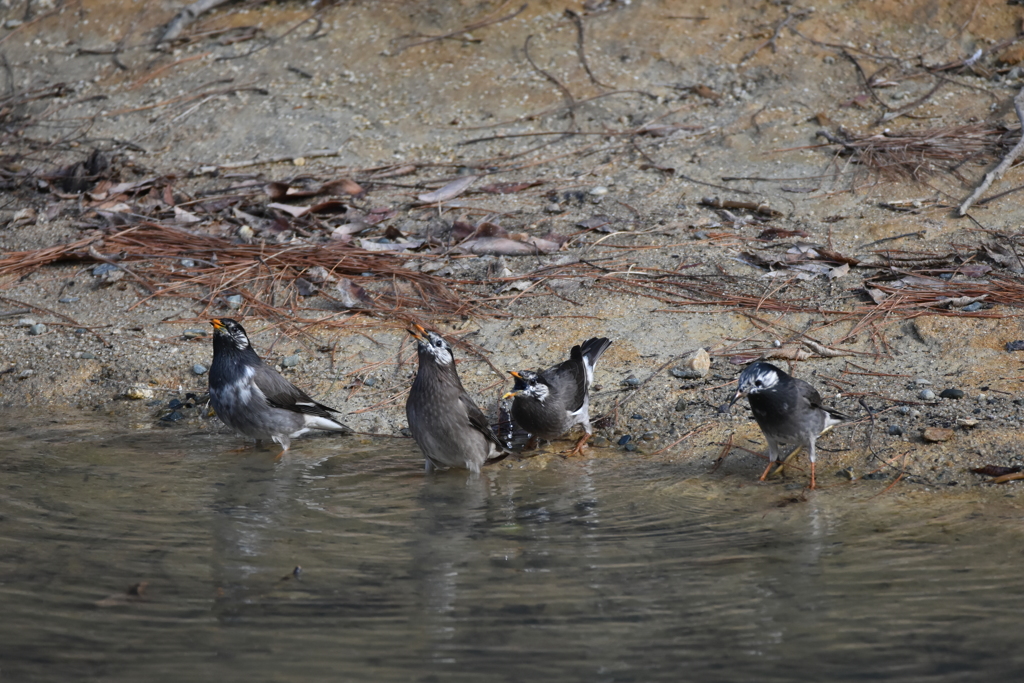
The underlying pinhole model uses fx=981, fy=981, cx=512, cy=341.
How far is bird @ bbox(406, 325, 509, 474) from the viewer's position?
6.08m

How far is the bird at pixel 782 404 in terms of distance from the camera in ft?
18.1

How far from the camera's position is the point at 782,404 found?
553cm

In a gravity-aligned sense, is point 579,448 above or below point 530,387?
below

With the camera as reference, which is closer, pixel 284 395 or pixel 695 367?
pixel 284 395

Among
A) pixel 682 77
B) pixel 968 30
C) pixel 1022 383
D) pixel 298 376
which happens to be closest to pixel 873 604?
pixel 1022 383

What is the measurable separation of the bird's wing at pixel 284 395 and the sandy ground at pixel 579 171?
1.21 ft

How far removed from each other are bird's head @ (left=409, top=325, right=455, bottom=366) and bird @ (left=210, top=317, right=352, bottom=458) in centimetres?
95

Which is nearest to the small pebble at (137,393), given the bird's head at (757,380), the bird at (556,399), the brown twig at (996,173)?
the bird at (556,399)

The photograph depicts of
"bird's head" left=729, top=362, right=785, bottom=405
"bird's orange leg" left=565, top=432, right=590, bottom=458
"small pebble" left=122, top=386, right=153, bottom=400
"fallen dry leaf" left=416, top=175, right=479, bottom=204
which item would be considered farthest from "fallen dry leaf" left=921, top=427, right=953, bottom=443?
"small pebble" left=122, top=386, right=153, bottom=400

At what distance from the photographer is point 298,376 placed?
7445 mm

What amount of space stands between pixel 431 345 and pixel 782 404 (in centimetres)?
220

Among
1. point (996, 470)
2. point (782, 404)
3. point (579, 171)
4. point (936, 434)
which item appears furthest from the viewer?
point (579, 171)

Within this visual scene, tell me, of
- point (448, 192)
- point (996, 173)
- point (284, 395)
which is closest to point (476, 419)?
point (284, 395)

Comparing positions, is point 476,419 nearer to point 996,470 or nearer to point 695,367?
point 695,367
